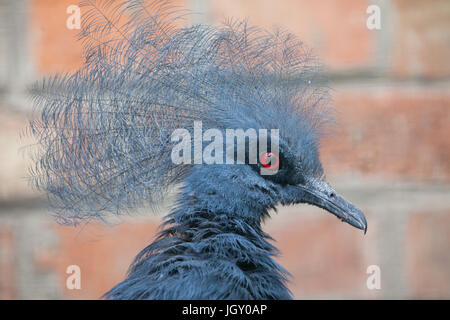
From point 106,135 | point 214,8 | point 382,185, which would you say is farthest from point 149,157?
point 382,185

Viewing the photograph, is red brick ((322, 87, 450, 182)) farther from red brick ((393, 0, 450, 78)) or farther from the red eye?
the red eye

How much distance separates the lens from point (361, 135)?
43.6 inches

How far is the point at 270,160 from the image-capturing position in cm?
69

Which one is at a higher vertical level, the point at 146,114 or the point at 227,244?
the point at 146,114

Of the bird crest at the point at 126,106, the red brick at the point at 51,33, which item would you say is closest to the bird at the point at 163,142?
the bird crest at the point at 126,106

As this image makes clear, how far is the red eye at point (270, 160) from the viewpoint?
0.69 meters

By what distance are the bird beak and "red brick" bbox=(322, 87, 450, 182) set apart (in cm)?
35

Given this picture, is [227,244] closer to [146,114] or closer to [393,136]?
[146,114]

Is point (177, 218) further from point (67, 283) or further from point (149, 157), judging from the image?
point (67, 283)

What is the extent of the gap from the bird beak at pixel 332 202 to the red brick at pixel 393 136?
353 millimetres

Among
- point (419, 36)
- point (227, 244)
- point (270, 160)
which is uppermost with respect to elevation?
point (419, 36)

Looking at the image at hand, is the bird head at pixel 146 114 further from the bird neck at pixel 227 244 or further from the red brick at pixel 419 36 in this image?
the red brick at pixel 419 36

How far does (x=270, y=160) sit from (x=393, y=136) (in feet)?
1.75

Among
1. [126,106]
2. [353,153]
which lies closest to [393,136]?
[353,153]
